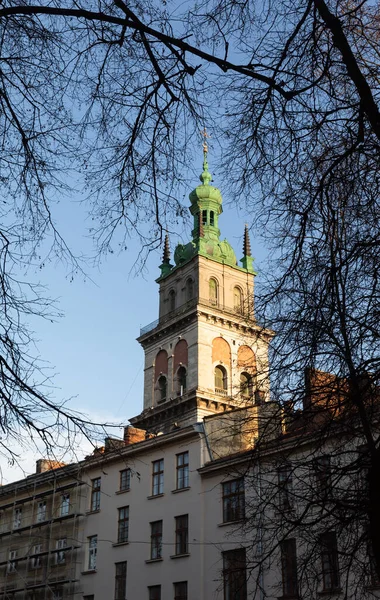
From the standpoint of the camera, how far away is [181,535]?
31.4 metres

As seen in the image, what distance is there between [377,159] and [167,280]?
64118 millimetres

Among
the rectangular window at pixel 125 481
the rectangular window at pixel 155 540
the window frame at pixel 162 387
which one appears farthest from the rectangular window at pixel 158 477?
the window frame at pixel 162 387

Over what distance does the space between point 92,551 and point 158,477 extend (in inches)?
214

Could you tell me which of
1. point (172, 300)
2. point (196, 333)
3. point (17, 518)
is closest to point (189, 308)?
point (196, 333)

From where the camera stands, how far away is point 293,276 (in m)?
8.85

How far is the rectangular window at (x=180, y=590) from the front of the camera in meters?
30.0

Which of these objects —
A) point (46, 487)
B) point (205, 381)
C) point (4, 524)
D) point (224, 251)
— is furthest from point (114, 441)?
point (224, 251)

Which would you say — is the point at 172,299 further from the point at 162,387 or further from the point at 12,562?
the point at 12,562

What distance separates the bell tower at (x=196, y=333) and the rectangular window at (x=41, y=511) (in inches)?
614

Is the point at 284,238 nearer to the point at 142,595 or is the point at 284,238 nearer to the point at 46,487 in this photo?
the point at 142,595

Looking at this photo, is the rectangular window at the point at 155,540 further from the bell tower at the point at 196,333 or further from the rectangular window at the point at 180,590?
the bell tower at the point at 196,333

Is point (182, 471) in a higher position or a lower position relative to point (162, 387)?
lower

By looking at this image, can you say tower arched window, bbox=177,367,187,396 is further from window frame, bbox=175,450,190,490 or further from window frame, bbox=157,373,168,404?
window frame, bbox=175,450,190,490

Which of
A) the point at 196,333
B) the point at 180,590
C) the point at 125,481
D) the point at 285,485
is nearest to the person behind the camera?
the point at 285,485
